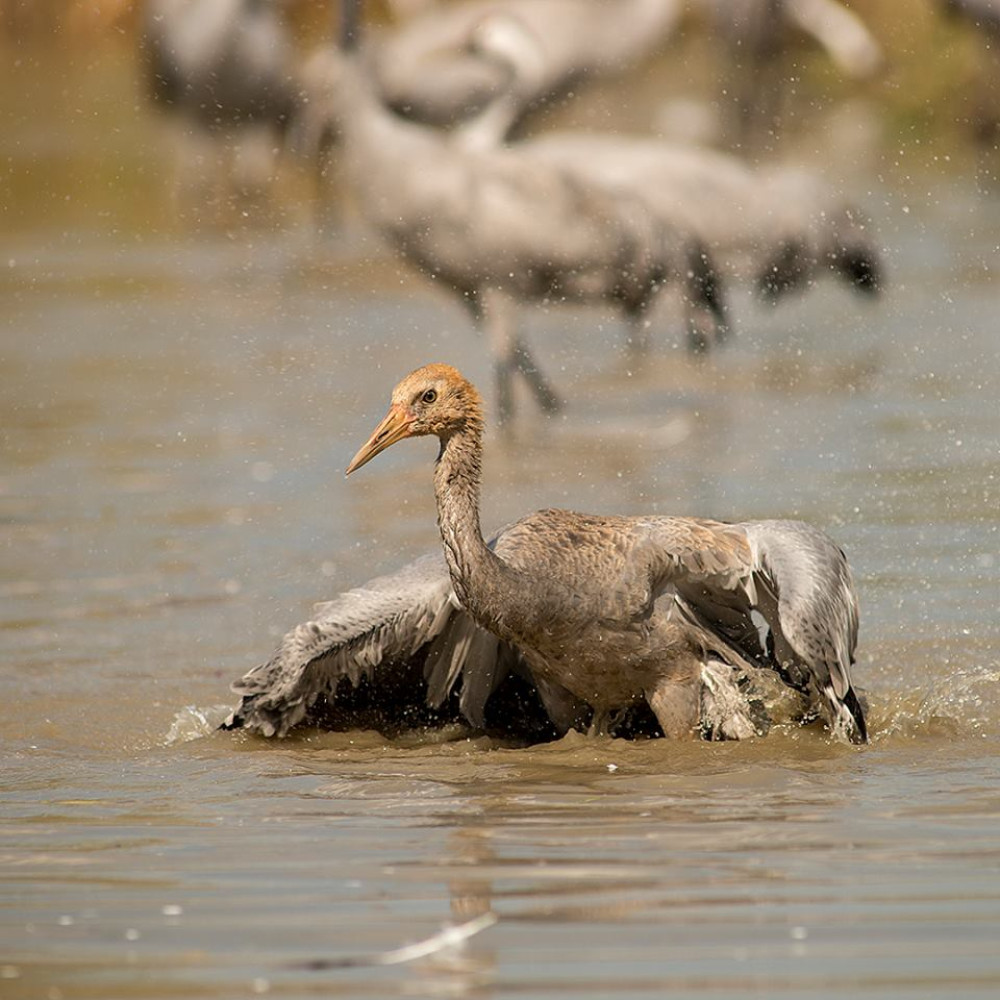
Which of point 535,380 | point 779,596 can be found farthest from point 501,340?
point 779,596

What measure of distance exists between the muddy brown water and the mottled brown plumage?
0.62 ft

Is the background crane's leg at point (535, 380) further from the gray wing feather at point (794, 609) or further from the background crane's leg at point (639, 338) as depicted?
the gray wing feather at point (794, 609)

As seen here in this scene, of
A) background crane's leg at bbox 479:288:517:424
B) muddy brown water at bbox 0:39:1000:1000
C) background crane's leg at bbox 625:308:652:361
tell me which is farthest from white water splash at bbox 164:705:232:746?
background crane's leg at bbox 625:308:652:361

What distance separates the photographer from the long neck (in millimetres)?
5895

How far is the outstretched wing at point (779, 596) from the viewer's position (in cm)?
599

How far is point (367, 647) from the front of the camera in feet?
20.3

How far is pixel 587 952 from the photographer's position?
160 inches

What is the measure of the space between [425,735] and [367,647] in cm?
44

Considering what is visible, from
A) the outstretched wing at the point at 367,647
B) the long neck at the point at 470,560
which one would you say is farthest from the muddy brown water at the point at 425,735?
the long neck at the point at 470,560

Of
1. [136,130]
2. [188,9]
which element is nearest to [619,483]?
[188,9]

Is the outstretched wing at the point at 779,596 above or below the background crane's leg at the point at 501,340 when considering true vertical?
above

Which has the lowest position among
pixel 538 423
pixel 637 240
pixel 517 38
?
pixel 538 423

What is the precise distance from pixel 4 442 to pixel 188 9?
8165 millimetres

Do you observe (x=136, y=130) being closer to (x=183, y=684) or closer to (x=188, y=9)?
(x=188, y=9)
